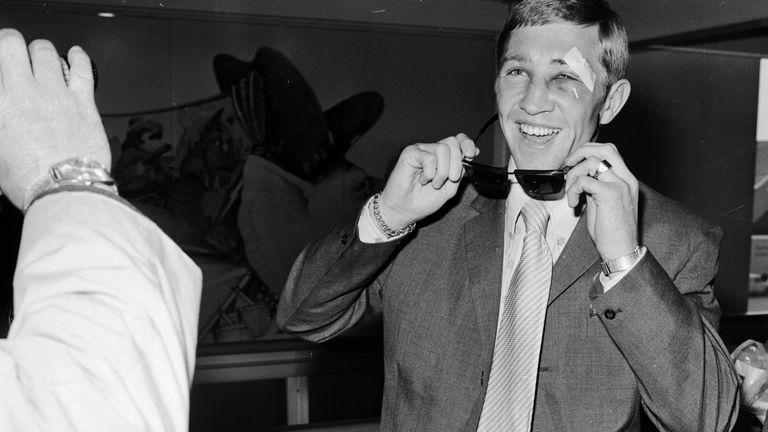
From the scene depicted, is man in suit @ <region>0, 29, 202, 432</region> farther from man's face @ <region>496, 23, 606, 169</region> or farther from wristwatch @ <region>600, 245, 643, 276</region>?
man's face @ <region>496, 23, 606, 169</region>

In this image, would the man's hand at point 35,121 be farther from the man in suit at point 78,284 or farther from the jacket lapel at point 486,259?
the jacket lapel at point 486,259

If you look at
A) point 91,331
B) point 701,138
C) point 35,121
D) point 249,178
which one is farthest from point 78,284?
point 249,178

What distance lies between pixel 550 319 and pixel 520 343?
87mm

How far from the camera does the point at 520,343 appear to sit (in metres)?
1.57

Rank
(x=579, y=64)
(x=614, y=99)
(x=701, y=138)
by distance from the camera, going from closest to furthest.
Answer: (x=579, y=64) → (x=614, y=99) → (x=701, y=138)

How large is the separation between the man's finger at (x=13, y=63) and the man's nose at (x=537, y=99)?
118cm

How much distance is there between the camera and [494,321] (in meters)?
1.62

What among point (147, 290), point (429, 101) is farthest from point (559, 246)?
point (429, 101)

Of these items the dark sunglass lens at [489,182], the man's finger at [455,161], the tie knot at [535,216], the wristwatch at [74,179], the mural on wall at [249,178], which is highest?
the wristwatch at [74,179]

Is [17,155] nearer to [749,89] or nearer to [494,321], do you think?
[494,321]

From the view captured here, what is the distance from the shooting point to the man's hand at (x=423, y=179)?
1603 millimetres

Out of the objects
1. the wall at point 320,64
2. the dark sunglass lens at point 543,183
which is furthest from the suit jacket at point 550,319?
the wall at point 320,64

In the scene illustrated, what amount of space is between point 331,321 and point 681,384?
811mm

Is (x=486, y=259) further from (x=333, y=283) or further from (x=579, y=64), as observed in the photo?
(x=579, y=64)
